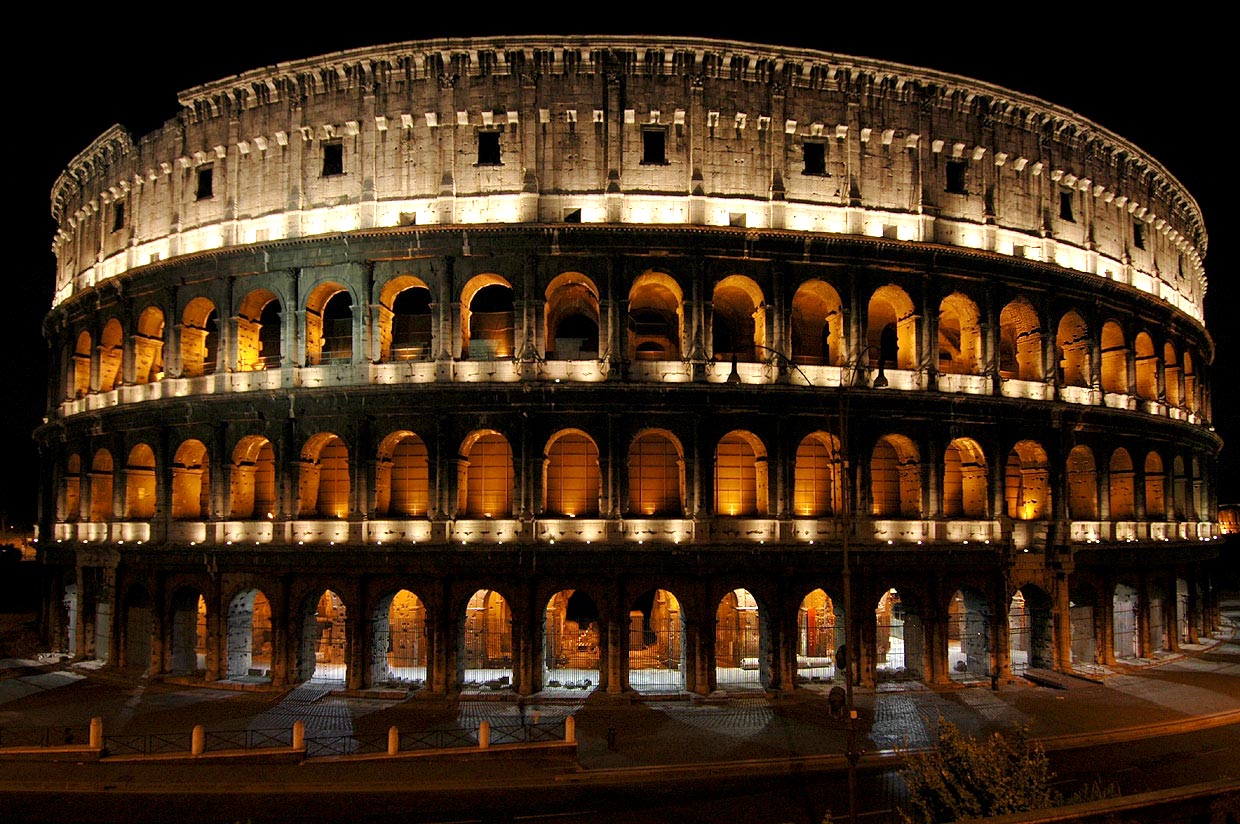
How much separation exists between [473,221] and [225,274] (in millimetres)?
8754

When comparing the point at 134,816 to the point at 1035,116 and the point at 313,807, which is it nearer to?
the point at 313,807

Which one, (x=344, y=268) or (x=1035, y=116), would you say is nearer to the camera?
(x=344, y=268)

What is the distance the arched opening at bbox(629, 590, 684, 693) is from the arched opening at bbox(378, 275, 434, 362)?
11128mm

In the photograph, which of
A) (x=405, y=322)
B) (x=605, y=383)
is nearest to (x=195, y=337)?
(x=405, y=322)

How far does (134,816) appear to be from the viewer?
15805 millimetres

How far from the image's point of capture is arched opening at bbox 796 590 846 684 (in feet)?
87.3

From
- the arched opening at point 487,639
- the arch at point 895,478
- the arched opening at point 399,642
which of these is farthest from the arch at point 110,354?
the arch at point 895,478

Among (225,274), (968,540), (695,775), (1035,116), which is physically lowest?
(695,775)

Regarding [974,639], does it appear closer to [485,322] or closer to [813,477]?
[813,477]

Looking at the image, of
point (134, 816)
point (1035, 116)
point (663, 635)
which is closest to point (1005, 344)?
point (1035, 116)

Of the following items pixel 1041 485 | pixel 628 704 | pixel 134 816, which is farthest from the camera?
pixel 1041 485

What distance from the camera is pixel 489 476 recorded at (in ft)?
88.1

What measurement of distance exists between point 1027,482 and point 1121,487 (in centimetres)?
528

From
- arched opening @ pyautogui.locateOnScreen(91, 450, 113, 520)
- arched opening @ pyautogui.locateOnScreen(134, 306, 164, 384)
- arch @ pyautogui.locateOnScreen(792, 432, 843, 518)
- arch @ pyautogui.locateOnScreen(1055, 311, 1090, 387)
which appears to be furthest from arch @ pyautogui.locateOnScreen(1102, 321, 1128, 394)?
arched opening @ pyautogui.locateOnScreen(91, 450, 113, 520)
